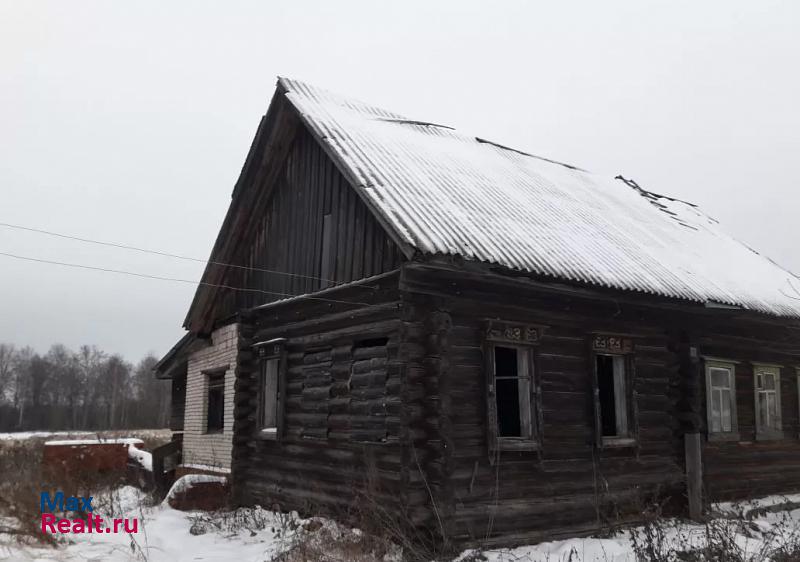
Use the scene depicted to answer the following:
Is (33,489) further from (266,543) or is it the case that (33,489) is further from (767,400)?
(767,400)

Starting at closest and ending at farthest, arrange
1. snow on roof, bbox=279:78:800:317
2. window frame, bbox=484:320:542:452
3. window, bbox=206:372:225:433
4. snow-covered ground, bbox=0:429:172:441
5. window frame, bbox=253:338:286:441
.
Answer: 1. window frame, bbox=484:320:542:452
2. snow on roof, bbox=279:78:800:317
3. window frame, bbox=253:338:286:441
4. window, bbox=206:372:225:433
5. snow-covered ground, bbox=0:429:172:441

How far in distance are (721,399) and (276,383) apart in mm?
7550

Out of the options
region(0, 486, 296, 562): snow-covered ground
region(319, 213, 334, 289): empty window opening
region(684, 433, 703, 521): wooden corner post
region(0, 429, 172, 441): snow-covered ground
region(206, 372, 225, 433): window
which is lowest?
region(0, 429, 172, 441): snow-covered ground

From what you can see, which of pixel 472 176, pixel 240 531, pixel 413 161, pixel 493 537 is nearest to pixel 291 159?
pixel 413 161

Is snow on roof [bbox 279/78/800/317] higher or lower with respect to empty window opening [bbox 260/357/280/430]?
higher

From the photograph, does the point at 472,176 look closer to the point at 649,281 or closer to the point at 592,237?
the point at 592,237

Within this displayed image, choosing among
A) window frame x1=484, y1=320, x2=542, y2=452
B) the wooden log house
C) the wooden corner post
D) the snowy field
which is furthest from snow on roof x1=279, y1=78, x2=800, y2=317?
the snowy field

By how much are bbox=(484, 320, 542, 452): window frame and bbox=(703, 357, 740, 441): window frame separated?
4.19 metres

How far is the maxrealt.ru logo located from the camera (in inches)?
333

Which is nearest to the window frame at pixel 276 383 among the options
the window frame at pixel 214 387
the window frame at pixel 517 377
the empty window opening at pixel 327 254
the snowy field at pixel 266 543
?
the snowy field at pixel 266 543

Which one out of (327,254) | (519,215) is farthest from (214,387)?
(519,215)

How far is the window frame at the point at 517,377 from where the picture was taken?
27.3 ft

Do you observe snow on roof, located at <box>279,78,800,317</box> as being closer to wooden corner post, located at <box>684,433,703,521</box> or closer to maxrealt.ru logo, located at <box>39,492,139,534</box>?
wooden corner post, located at <box>684,433,703,521</box>

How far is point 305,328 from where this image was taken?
10359 millimetres
